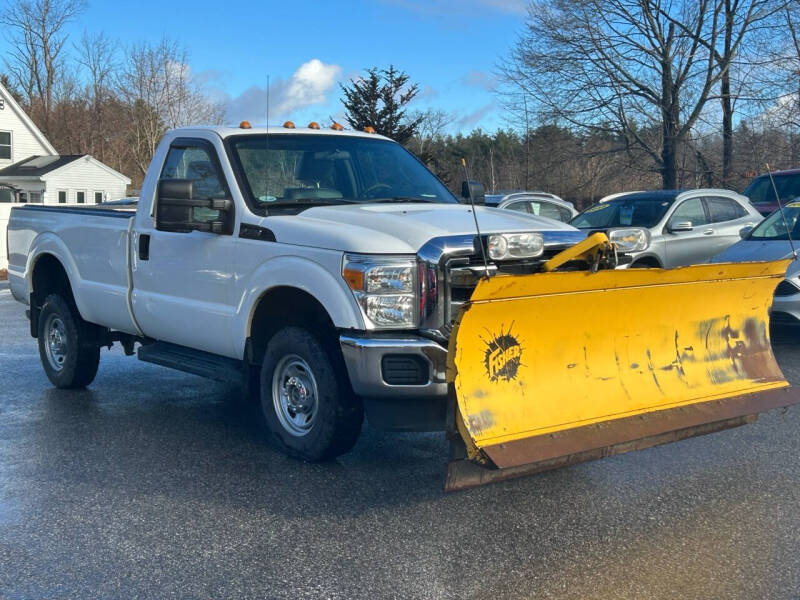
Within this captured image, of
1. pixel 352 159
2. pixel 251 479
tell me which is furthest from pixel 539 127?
pixel 251 479

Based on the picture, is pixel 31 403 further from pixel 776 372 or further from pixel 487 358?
pixel 776 372

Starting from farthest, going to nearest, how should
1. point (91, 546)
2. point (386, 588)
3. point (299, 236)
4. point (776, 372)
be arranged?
1. point (776, 372)
2. point (299, 236)
3. point (91, 546)
4. point (386, 588)

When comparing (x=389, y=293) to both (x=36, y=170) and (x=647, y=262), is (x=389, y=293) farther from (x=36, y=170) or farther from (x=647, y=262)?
(x=36, y=170)

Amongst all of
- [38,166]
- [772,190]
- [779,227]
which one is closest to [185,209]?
[779,227]

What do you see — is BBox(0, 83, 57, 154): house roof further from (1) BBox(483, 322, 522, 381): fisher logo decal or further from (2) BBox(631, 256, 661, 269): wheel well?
(1) BBox(483, 322, 522, 381): fisher logo decal

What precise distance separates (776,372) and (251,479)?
3271mm

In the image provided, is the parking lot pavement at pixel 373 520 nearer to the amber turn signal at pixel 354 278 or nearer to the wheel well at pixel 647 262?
the amber turn signal at pixel 354 278

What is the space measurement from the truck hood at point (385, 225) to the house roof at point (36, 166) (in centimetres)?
4246

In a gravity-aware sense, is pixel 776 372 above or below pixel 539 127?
below

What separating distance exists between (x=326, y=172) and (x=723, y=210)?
8.92 m

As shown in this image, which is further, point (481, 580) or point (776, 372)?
point (776, 372)

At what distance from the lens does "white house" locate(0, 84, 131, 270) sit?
4503cm

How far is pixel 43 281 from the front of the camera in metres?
8.17

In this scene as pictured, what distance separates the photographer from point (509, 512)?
4.77m
